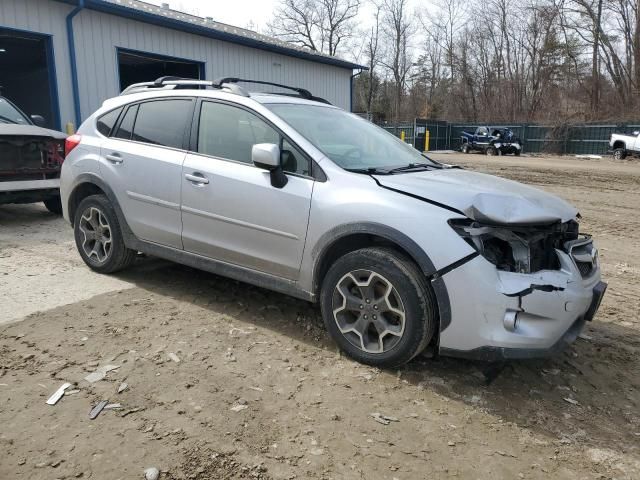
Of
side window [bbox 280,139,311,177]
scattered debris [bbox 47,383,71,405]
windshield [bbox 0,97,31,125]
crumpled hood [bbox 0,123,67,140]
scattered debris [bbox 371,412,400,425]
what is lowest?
scattered debris [bbox 371,412,400,425]

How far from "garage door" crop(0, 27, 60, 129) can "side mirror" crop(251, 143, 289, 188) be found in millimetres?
12279

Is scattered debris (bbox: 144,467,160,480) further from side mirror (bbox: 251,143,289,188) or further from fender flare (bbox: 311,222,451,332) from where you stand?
side mirror (bbox: 251,143,289,188)

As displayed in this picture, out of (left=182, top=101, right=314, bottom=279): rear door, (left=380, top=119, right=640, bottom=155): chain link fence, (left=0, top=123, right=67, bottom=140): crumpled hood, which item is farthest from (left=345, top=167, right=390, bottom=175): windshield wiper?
(left=380, top=119, right=640, bottom=155): chain link fence

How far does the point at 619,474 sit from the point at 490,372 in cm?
103

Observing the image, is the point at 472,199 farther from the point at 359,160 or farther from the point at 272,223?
the point at 272,223

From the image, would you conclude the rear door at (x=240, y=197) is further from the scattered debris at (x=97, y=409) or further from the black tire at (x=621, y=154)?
the black tire at (x=621, y=154)

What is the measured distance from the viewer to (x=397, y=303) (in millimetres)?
3262

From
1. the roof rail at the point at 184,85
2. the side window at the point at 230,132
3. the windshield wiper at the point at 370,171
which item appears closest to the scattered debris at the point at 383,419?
the windshield wiper at the point at 370,171

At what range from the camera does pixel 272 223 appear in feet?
12.3

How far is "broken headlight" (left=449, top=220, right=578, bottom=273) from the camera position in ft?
9.99

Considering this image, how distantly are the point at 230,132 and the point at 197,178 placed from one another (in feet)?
1.49

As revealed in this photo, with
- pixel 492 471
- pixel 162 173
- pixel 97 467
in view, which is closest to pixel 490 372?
pixel 492 471

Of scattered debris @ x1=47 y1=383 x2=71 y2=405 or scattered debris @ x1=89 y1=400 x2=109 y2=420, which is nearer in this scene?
scattered debris @ x1=89 y1=400 x2=109 y2=420

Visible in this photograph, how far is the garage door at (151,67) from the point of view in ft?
48.9
